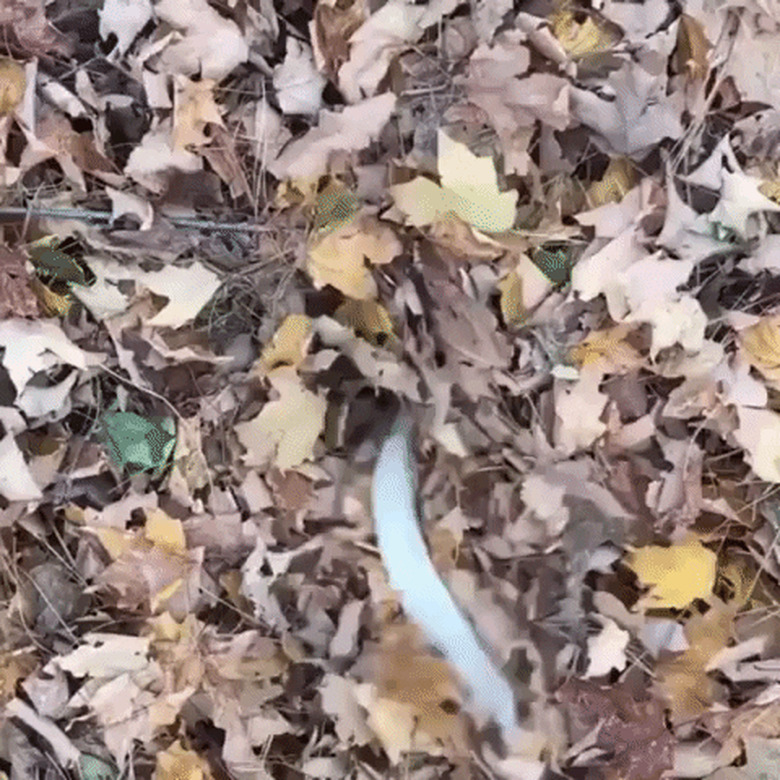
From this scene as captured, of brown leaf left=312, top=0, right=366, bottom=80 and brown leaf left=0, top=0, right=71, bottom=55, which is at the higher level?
brown leaf left=312, top=0, right=366, bottom=80

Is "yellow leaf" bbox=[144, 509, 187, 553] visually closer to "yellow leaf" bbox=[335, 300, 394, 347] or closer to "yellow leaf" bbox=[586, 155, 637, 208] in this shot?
"yellow leaf" bbox=[335, 300, 394, 347]

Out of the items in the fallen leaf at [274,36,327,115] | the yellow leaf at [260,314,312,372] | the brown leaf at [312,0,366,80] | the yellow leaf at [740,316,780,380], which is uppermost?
the brown leaf at [312,0,366,80]

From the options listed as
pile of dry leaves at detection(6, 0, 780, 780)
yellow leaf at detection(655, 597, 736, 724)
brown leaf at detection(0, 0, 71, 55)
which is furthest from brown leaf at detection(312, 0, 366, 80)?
yellow leaf at detection(655, 597, 736, 724)

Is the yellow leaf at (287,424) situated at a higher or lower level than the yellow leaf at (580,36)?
lower

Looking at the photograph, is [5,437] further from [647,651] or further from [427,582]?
[647,651]

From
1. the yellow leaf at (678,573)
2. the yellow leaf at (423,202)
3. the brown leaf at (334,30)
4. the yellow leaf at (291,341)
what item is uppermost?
Answer: the brown leaf at (334,30)

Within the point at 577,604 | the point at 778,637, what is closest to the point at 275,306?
the point at 577,604

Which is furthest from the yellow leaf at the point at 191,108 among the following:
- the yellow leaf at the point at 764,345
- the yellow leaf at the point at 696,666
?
the yellow leaf at the point at 696,666

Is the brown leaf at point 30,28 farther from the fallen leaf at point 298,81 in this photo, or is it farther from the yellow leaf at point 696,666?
the yellow leaf at point 696,666
